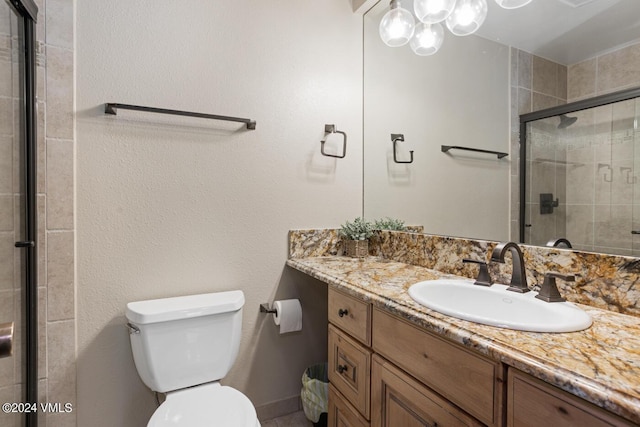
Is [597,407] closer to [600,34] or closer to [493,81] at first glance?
[600,34]

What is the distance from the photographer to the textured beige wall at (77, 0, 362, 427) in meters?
1.35

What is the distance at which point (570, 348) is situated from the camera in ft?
2.19

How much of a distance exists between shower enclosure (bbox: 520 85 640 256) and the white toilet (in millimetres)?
1214

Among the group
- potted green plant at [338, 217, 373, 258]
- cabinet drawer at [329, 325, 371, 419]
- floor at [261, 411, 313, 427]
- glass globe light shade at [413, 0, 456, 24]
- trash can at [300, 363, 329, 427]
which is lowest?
floor at [261, 411, 313, 427]

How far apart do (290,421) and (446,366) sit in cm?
123

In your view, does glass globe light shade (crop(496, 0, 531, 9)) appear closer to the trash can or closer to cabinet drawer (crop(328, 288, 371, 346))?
cabinet drawer (crop(328, 288, 371, 346))

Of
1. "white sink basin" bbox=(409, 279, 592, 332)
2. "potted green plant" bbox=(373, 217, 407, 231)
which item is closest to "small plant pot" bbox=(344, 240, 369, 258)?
"potted green plant" bbox=(373, 217, 407, 231)

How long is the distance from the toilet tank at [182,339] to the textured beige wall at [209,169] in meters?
0.19

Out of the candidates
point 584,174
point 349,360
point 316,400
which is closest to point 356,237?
point 349,360

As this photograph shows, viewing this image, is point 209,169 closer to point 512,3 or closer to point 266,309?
point 266,309

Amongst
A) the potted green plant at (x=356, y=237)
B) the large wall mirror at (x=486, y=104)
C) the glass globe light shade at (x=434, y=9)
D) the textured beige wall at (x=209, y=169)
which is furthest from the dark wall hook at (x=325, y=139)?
the glass globe light shade at (x=434, y=9)

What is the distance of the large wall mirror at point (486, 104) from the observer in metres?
0.97

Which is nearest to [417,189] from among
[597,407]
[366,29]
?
[366,29]

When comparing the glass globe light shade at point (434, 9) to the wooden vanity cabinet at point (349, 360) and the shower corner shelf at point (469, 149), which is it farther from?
the wooden vanity cabinet at point (349, 360)
